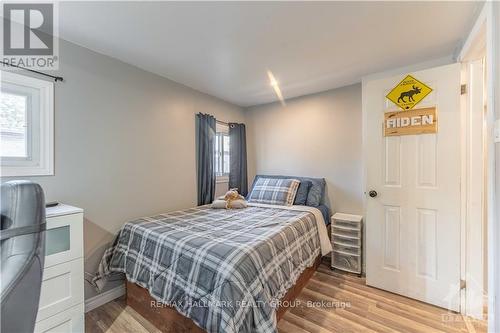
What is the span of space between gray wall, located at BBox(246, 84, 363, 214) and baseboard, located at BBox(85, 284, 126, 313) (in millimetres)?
2317

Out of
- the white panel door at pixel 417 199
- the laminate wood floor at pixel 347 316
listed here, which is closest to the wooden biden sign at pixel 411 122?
the white panel door at pixel 417 199

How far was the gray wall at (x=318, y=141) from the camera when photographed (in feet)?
9.07

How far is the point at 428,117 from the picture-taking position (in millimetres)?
1910

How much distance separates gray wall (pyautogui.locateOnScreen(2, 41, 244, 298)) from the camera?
1.78m

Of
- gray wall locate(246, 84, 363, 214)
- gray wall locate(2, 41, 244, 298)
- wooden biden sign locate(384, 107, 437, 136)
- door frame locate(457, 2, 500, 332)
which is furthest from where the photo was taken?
gray wall locate(246, 84, 363, 214)

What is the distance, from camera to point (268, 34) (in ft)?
5.60

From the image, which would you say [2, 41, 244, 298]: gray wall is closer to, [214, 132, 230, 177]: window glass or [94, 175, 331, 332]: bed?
[94, 175, 331, 332]: bed

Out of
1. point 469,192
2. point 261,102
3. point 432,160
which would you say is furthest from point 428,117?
point 261,102

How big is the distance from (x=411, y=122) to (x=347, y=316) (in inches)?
69.3

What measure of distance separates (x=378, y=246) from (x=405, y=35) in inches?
74.1

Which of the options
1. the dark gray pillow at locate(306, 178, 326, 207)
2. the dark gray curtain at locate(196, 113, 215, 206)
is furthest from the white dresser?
the dark gray pillow at locate(306, 178, 326, 207)

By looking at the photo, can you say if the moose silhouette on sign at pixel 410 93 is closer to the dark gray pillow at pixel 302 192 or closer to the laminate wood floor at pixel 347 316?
the dark gray pillow at pixel 302 192

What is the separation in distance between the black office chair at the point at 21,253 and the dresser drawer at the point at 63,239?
91 cm

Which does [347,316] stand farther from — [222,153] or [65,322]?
[222,153]
